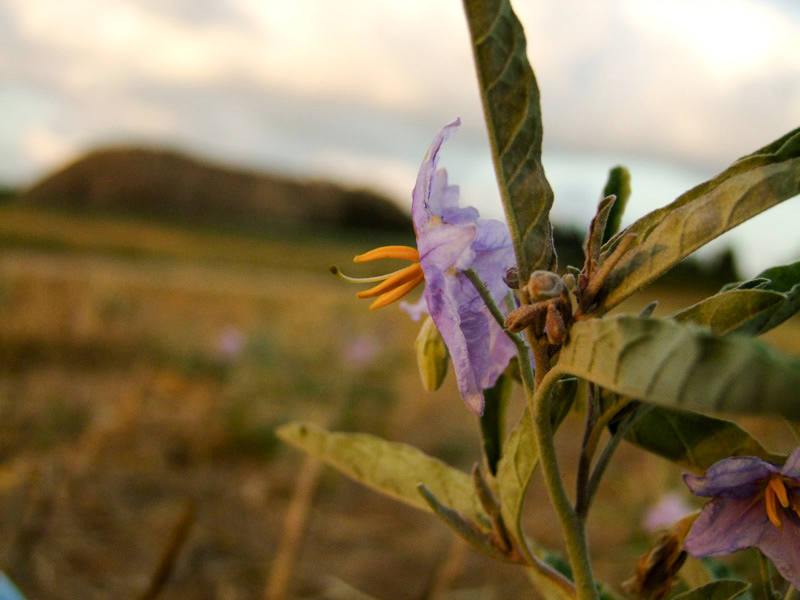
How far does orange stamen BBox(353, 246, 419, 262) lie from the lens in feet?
1.16

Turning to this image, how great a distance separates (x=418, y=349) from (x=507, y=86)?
0.54 ft

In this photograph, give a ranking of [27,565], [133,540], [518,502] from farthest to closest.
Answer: [133,540], [27,565], [518,502]

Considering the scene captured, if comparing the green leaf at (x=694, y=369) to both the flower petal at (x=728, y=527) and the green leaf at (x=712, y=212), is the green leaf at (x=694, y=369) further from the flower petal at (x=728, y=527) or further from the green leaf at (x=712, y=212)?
the flower petal at (x=728, y=527)

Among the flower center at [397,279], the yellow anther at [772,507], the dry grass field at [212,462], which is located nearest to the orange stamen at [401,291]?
the flower center at [397,279]

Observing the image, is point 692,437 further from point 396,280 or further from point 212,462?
point 212,462

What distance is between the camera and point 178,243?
845 cm

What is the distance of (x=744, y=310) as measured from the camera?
31cm

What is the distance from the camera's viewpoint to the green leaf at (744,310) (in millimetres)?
303

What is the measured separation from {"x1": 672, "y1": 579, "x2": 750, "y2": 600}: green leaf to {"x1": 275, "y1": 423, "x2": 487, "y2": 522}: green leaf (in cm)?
11

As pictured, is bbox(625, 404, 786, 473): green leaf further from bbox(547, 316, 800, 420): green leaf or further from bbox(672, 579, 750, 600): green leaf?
bbox(547, 316, 800, 420): green leaf

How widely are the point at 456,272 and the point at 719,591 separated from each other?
21 cm

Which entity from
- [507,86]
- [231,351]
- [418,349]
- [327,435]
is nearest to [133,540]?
[231,351]

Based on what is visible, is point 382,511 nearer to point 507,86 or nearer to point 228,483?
point 228,483

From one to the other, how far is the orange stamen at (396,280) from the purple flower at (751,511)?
17cm
